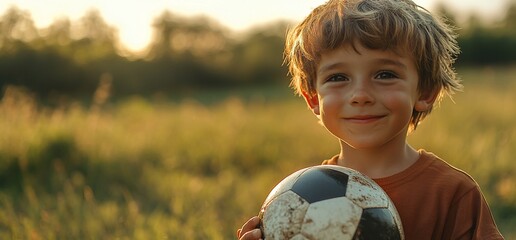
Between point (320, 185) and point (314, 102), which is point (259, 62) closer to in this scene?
point (314, 102)

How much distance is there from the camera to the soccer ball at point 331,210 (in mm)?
2672

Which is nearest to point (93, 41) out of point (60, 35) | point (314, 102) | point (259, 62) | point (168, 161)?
point (60, 35)

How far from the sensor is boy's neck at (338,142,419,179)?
3125 millimetres

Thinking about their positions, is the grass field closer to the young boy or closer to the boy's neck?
the boy's neck

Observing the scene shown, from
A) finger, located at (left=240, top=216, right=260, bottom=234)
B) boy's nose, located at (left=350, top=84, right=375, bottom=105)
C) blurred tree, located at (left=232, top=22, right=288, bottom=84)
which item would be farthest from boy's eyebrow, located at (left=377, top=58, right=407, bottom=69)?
blurred tree, located at (left=232, top=22, right=288, bottom=84)

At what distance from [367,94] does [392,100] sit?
0.37 feet

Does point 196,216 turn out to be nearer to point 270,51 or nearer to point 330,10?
point 330,10

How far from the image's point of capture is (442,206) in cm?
290

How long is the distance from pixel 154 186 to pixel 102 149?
1.03 m

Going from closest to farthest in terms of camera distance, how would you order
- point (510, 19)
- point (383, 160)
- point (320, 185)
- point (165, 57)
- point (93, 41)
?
point (320, 185), point (383, 160), point (93, 41), point (165, 57), point (510, 19)

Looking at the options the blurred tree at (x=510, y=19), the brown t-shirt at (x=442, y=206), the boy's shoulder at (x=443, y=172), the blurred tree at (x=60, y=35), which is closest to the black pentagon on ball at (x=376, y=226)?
the brown t-shirt at (x=442, y=206)

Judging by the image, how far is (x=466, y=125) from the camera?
9727mm

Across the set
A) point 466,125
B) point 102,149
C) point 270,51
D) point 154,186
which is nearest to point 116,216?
point 154,186

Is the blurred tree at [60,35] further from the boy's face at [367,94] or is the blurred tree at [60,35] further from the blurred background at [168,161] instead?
the boy's face at [367,94]
